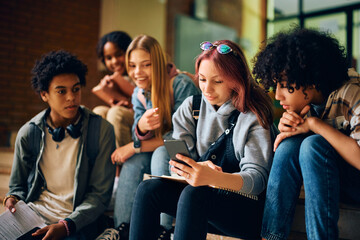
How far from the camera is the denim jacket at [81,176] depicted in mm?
1751

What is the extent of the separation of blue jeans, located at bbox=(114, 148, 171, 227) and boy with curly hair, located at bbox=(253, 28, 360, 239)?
2.23 ft

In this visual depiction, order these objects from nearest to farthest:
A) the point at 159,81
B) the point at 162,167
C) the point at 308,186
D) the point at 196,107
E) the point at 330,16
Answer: the point at 308,186 → the point at 196,107 → the point at 162,167 → the point at 159,81 → the point at 330,16

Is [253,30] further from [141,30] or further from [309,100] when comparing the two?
[309,100]

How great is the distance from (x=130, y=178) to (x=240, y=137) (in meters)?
0.74

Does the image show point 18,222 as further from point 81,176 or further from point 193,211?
point 193,211

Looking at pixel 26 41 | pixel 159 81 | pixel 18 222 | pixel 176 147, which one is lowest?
pixel 18 222

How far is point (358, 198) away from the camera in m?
1.31

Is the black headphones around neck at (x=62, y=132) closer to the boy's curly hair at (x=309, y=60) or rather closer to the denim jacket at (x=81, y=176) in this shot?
the denim jacket at (x=81, y=176)

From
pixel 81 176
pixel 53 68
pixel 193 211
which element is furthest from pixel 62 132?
pixel 193 211

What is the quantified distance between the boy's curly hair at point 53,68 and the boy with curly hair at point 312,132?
103 cm

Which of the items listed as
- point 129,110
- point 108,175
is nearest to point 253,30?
point 129,110

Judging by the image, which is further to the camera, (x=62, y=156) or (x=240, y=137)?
(x=62, y=156)

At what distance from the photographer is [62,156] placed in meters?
1.81

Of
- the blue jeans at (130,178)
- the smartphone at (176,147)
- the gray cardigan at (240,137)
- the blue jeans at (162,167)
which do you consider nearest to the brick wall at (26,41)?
the blue jeans at (130,178)
